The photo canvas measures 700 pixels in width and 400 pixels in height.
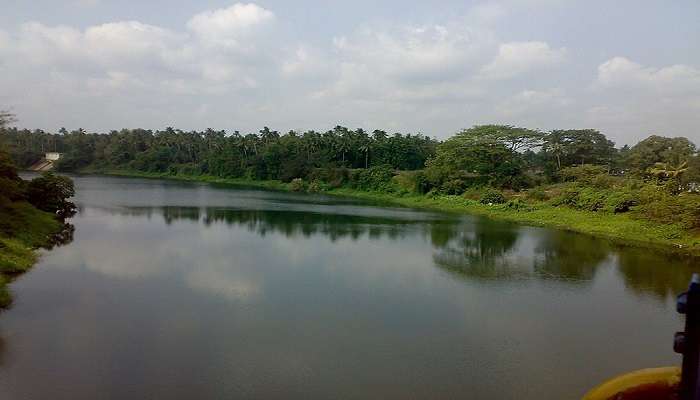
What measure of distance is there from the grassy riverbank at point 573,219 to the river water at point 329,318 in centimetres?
303

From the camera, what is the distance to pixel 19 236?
58.0ft

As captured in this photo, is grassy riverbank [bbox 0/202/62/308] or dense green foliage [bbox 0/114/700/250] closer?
grassy riverbank [bbox 0/202/62/308]

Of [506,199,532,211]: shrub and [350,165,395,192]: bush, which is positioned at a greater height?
[350,165,395,192]: bush

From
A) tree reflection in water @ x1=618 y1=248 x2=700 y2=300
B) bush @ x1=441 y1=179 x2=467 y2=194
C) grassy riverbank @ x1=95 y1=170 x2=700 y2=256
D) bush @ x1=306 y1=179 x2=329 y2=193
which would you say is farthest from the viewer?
bush @ x1=306 y1=179 x2=329 y2=193

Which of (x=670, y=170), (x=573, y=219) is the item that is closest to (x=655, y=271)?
(x=573, y=219)

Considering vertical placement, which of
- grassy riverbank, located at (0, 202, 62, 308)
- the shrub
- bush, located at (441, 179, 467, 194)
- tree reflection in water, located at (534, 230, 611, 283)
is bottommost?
tree reflection in water, located at (534, 230, 611, 283)

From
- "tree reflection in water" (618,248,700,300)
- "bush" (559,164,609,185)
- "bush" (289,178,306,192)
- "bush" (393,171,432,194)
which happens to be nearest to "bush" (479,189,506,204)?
"bush" (559,164,609,185)

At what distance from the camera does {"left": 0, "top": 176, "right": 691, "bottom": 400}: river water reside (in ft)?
27.1

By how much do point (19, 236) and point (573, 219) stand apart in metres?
28.0

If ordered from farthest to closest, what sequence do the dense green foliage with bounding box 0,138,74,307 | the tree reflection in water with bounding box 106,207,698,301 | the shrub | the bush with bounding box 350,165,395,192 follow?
the bush with bounding box 350,165,395,192
the shrub
the tree reflection in water with bounding box 106,207,698,301
the dense green foliage with bounding box 0,138,74,307

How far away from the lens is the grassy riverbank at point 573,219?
22248 millimetres

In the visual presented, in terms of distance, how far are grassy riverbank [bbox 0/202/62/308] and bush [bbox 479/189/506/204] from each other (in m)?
27.8

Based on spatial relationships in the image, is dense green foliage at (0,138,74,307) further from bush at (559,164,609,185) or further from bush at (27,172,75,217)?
bush at (559,164,609,185)

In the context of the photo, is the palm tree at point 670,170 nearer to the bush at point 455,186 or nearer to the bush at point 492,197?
the bush at point 492,197
